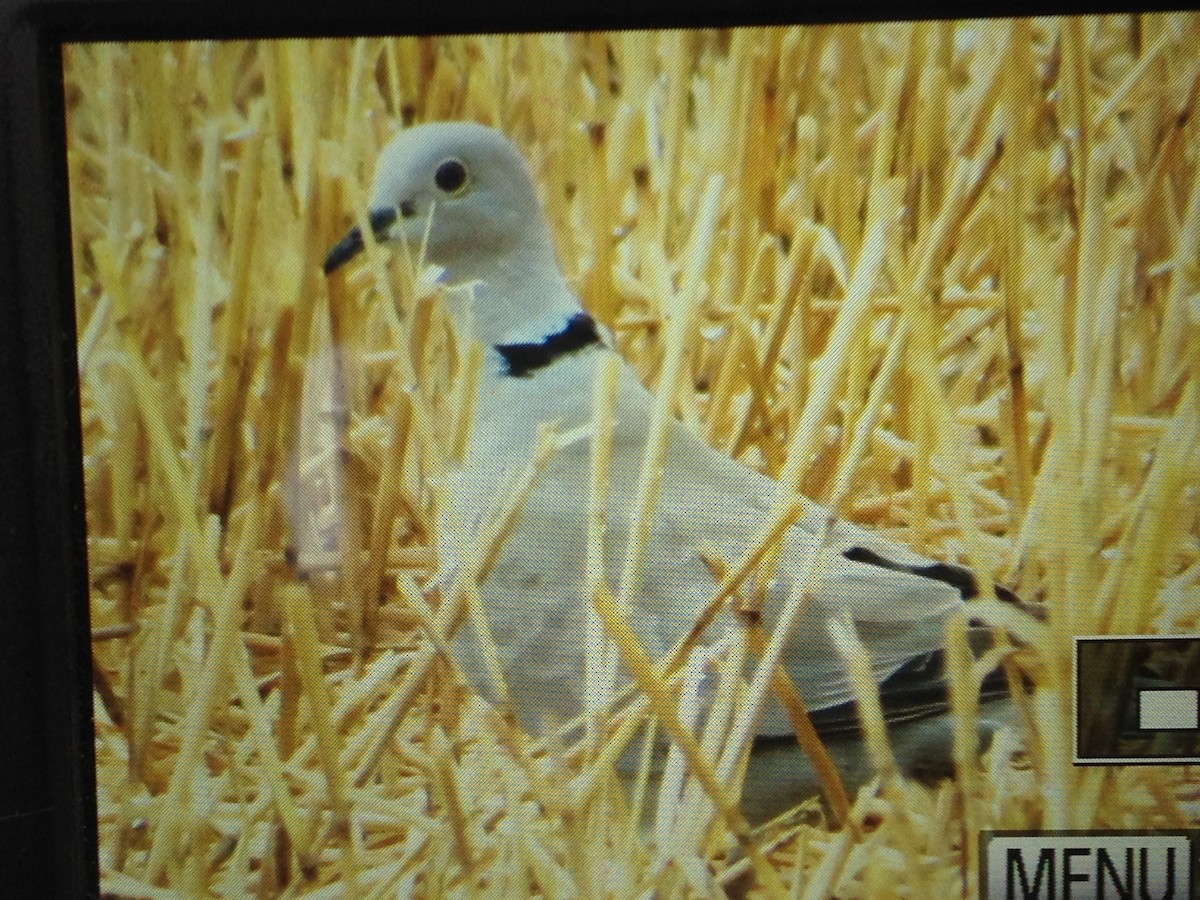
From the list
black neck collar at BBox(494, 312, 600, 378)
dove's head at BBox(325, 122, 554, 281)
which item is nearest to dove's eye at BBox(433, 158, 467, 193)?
dove's head at BBox(325, 122, 554, 281)

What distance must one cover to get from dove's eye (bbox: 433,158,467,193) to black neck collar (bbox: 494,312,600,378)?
112 millimetres

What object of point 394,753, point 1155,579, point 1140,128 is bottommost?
point 394,753

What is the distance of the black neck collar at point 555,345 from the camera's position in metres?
0.76

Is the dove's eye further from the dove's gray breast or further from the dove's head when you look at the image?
the dove's gray breast

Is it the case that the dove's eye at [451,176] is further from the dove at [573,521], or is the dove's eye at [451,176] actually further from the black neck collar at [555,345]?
the black neck collar at [555,345]

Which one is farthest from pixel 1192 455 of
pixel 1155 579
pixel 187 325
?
pixel 187 325

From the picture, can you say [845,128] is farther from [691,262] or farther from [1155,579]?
[1155,579]

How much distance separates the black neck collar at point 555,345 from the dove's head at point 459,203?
1.9 inches

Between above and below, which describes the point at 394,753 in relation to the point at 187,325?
below

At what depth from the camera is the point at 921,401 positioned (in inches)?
29.7

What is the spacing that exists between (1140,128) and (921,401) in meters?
0.23

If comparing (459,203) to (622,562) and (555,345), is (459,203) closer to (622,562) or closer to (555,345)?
(555,345)

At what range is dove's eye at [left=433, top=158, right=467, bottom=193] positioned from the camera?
2.46ft

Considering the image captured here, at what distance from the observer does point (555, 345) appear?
0.76m
